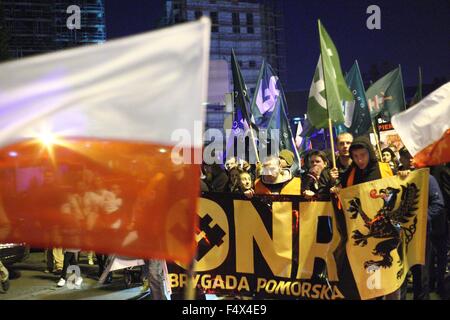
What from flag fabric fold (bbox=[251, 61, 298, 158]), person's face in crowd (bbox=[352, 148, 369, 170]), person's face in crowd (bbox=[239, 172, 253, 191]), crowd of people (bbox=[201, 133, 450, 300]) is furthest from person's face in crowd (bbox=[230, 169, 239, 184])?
flag fabric fold (bbox=[251, 61, 298, 158])

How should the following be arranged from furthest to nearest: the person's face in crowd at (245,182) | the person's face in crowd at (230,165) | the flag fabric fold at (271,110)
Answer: the flag fabric fold at (271,110)
the person's face in crowd at (230,165)
the person's face in crowd at (245,182)

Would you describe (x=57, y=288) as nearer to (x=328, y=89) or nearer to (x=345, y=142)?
(x=345, y=142)

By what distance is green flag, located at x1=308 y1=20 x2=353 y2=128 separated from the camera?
19.8 feet

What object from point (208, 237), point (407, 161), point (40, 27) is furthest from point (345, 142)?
point (40, 27)

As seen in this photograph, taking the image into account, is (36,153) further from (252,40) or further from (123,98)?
(252,40)

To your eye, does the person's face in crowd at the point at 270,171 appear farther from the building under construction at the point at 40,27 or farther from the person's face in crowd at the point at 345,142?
the building under construction at the point at 40,27

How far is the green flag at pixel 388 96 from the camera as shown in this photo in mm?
11477

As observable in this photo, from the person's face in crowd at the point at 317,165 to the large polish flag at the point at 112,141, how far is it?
11.3 feet

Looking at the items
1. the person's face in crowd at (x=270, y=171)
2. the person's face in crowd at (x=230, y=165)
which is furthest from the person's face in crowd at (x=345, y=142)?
the person's face in crowd at (x=230, y=165)

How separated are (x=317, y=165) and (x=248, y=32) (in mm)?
92774

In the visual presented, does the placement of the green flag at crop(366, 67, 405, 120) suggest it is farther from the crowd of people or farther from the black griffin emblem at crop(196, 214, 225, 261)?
the black griffin emblem at crop(196, 214, 225, 261)

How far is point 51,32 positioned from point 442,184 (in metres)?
57.4

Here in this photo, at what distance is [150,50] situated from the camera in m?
3.54

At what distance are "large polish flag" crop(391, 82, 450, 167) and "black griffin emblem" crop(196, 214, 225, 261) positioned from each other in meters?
2.13
